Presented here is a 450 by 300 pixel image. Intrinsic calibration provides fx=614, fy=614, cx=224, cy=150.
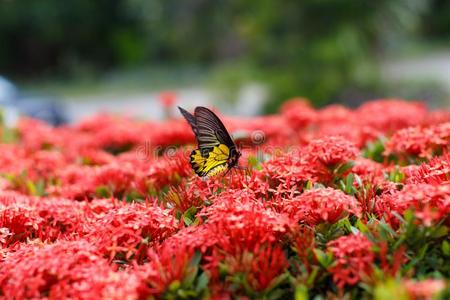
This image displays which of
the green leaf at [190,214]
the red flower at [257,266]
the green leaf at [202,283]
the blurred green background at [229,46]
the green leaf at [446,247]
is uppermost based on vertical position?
the blurred green background at [229,46]

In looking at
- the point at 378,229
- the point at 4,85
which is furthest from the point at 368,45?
the point at 378,229

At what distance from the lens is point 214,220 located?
1987 millimetres

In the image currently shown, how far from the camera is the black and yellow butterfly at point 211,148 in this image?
106 inches

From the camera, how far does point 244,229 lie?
1940mm

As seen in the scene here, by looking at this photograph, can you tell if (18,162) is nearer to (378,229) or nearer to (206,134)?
(206,134)

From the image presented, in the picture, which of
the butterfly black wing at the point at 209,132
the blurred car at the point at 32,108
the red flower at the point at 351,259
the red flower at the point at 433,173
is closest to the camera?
the red flower at the point at 351,259

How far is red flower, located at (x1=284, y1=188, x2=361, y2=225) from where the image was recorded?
2.06 meters

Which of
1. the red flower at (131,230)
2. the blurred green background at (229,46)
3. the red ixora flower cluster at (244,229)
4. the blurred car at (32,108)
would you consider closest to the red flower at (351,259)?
the red ixora flower cluster at (244,229)

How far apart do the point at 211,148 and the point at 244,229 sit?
0.89 m

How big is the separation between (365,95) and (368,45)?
113 centimetres

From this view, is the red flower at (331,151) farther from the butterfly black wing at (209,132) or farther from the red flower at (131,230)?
the red flower at (131,230)

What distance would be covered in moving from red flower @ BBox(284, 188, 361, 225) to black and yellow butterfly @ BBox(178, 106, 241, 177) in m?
0.61

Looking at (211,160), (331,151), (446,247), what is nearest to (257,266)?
(446,247)

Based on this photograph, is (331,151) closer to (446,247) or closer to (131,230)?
(446,247)
